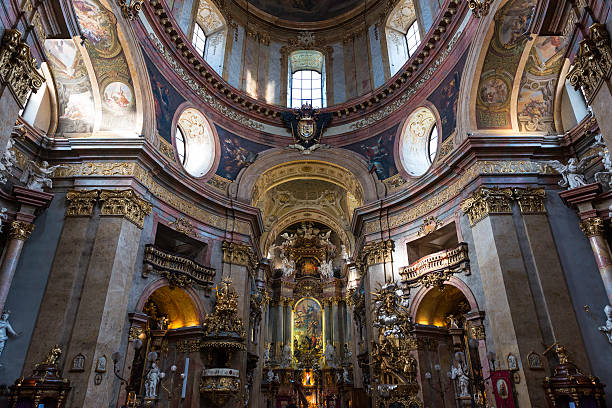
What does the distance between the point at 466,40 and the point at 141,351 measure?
1630cm

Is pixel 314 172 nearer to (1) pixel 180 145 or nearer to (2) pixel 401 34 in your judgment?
(1) pixel 180 145

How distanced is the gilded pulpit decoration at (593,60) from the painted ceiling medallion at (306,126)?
46.7 feet

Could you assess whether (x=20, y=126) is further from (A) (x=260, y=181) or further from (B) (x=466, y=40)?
(B) (x=466, y=40)

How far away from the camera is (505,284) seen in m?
11.5

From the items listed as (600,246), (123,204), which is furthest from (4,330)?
(600,246)

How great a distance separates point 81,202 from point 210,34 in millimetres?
12316

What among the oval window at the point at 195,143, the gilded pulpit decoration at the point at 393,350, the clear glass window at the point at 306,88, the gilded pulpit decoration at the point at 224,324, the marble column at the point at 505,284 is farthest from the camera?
the clear glass window at the point at 306,88

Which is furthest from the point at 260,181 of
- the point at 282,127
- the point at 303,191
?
the point at 303,191

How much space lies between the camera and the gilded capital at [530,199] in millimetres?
12516

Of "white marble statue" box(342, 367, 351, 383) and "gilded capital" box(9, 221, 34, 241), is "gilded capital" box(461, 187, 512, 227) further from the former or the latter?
"white marble statue" box(342, 367, 351, 383)

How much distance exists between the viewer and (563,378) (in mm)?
9953

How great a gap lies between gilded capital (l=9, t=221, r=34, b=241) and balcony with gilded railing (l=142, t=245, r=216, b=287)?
333 centimetres

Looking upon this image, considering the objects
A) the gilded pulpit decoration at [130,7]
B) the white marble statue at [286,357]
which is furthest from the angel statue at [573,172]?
the white marble statue at [286,357]

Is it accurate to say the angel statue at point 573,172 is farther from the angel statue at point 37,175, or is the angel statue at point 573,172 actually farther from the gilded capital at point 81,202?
the angel statue at point 37,175
